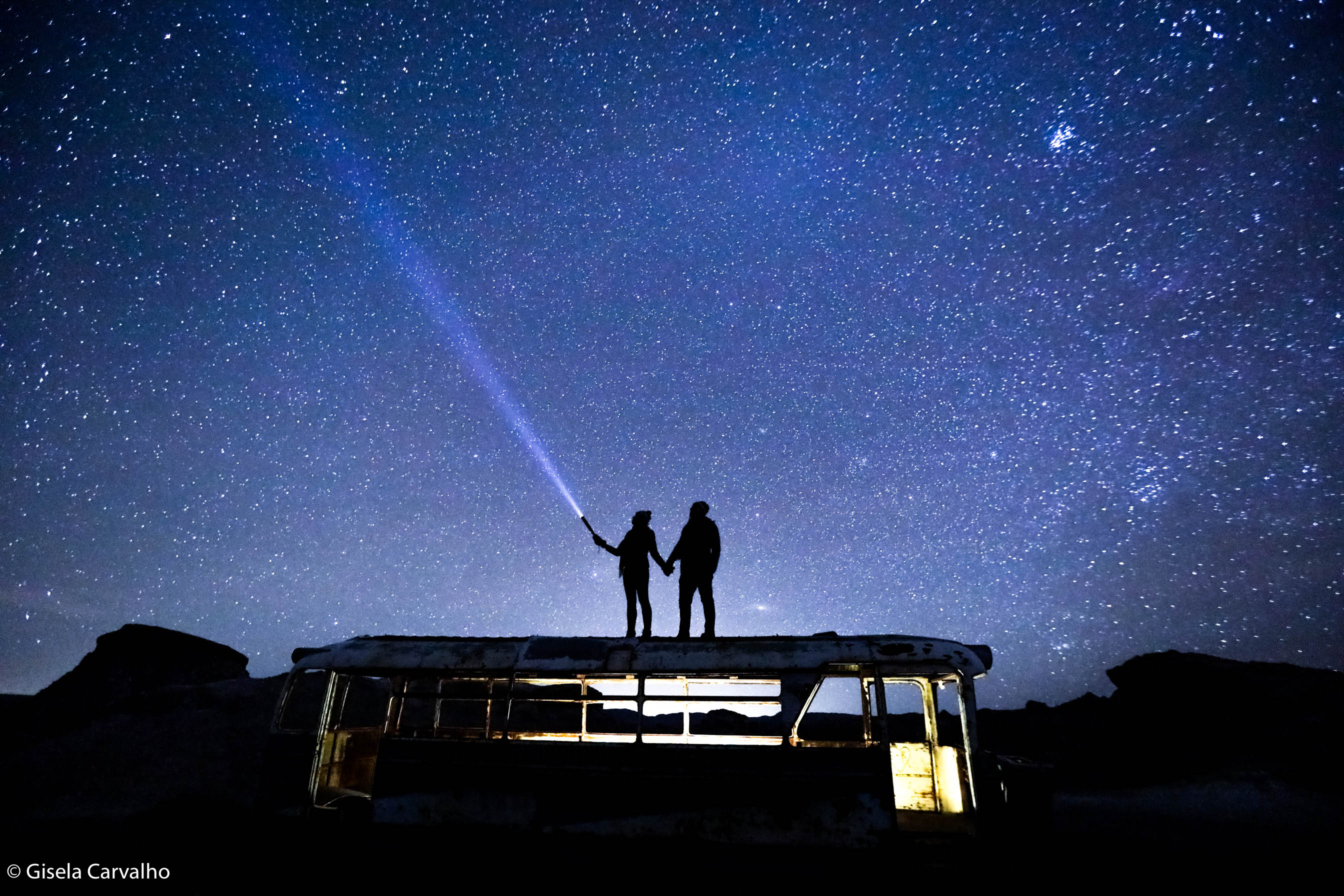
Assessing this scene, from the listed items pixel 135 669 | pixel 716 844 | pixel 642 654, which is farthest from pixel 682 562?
pixel 135 669

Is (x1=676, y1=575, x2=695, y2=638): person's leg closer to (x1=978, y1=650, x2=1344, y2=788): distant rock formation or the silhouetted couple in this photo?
the silhouetted couple

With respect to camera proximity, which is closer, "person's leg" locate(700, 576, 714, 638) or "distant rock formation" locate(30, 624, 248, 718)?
"person's leg" locate(700, 576, 714, 638)

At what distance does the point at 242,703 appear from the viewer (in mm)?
34469

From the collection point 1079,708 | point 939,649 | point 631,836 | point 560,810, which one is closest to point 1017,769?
point 939,649

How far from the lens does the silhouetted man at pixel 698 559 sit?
1093cm

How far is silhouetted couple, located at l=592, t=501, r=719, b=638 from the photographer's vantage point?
11023 mm

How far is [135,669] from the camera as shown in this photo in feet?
137

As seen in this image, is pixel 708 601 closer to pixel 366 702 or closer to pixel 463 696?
pixel 463 696

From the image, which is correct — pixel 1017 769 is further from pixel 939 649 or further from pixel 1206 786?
pixel 1206 786

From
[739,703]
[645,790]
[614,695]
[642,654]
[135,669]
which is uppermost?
[135,669]

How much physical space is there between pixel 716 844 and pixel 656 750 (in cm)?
139

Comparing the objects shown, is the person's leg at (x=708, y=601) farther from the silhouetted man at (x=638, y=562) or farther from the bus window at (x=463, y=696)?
the bus window at (x=463, y=696)

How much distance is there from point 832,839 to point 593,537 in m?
6.50

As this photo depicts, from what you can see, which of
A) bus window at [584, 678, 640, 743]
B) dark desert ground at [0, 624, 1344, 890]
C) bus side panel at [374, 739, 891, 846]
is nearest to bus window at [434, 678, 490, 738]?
bus side panel at [374, 739, 891, 846]
